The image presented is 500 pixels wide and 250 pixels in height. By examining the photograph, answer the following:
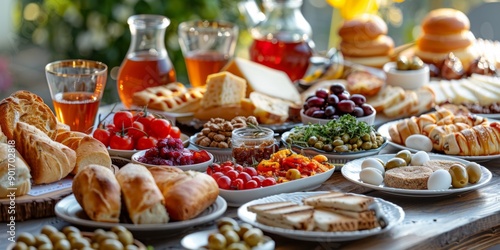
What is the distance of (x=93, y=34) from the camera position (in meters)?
4.63

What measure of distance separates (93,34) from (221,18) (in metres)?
0.70

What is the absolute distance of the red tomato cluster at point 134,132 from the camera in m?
2.56

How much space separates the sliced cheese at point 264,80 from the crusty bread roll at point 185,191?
3.62 feet

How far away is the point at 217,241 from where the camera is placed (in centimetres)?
180

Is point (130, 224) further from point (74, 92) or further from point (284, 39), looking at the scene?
point (284, 39)

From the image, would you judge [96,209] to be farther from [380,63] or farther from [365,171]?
[380,63]

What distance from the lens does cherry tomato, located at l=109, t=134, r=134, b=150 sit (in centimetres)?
255

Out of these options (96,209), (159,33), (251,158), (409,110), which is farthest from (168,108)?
(96,209)

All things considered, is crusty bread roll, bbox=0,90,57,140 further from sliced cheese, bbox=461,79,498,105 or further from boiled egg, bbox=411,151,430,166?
sliced cheese, bbox=461,79,498,105

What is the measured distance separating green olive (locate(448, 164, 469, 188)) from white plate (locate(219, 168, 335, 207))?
0.33m

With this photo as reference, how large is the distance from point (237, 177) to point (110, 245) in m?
0.58

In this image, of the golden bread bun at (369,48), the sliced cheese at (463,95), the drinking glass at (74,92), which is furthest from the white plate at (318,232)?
the golden bread bun at (369,48)

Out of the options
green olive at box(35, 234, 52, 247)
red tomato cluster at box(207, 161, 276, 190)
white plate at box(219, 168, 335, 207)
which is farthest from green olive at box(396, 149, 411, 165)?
green olive at box(35, 234, 52, 247)

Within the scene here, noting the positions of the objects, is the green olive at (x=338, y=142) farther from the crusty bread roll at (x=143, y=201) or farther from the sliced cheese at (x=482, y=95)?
the sliced cheese at (x=482, y=95)
